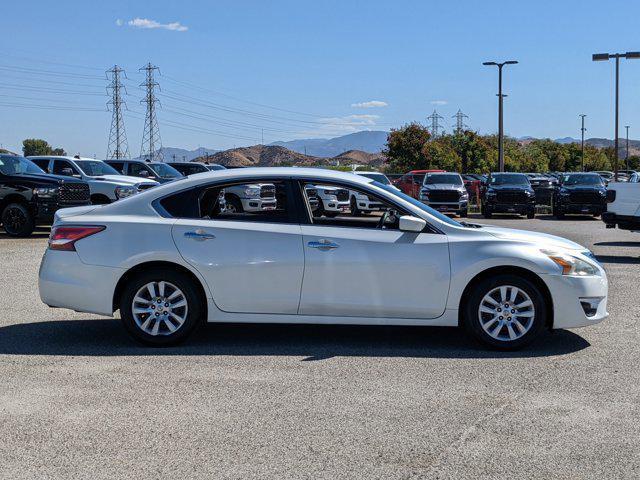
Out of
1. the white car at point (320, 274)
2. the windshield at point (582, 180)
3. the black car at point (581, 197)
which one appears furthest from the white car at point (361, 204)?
the windshield at point (582, 180)

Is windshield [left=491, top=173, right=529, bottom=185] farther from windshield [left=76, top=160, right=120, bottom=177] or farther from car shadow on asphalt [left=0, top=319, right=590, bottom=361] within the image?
car shadow on asphalt [left=0, top=319, right=590, bottom=361]

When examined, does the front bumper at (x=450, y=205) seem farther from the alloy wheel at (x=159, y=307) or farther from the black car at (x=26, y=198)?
the alloy wheel at (x=159, y=307)

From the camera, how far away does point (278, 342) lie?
25.6 feet

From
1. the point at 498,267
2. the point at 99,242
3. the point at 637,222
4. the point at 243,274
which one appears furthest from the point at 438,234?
the point at 637,222

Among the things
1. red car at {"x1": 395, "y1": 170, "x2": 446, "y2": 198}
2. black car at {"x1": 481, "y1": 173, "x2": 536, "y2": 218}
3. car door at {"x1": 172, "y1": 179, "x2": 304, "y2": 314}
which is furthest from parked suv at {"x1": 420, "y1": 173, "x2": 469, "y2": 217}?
car door at {"x1": 172, "y1": 179, "x2": 304, "y2": 314}

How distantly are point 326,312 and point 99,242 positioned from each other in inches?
84.2

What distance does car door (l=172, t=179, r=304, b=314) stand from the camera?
7324 millimetres

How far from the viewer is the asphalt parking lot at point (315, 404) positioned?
460 centimetres

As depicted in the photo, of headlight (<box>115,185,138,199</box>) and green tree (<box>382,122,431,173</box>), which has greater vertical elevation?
green tree (<box>382,122,431,173</box>)

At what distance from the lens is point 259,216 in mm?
7566

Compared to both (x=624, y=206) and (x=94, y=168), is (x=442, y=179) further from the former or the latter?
(x=624, y=206)

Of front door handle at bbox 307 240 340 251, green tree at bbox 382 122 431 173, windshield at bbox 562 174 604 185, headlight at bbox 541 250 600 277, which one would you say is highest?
green tree at bbox 382 122 431 173

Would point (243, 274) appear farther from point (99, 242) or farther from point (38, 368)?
point (38, 368)

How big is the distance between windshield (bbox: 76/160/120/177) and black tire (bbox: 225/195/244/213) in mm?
15906
